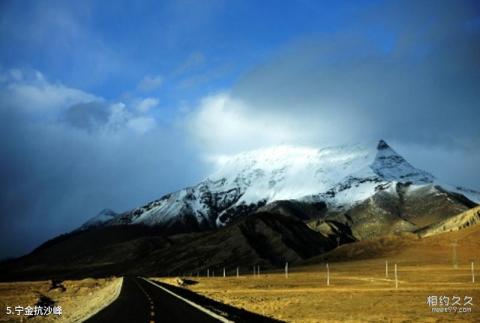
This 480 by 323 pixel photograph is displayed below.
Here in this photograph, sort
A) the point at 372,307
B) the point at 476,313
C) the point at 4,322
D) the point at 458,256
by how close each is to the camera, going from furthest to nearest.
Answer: the point at 458,256 < the point at 4,322 < the point at 372,307 < the point at 476,313

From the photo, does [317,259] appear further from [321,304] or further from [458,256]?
[321,304]

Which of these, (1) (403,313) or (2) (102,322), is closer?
(2) (102,322)

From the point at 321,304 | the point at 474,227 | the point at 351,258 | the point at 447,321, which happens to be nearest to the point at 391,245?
the point at 351,258

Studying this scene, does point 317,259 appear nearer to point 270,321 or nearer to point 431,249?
point 431,249

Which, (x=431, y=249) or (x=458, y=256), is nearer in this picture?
(x=458, y=256)

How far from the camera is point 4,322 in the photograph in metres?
39.0

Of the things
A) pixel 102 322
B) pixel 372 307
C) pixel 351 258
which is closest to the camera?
pixel 102 322

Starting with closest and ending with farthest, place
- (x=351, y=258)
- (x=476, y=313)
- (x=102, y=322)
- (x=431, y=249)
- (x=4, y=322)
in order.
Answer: (x=102, y=322), (x=476, y=313), (x=4, y=322), (x=431, y=249), (x=351, y=258)

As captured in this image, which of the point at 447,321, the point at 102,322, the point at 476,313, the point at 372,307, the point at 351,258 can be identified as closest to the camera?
the point at 102,322

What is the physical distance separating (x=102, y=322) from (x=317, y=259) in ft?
521

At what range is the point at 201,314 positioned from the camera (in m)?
29.4

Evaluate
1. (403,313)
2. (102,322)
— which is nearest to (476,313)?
(403,313)

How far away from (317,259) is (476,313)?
151 m

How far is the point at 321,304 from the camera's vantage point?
130 ft
